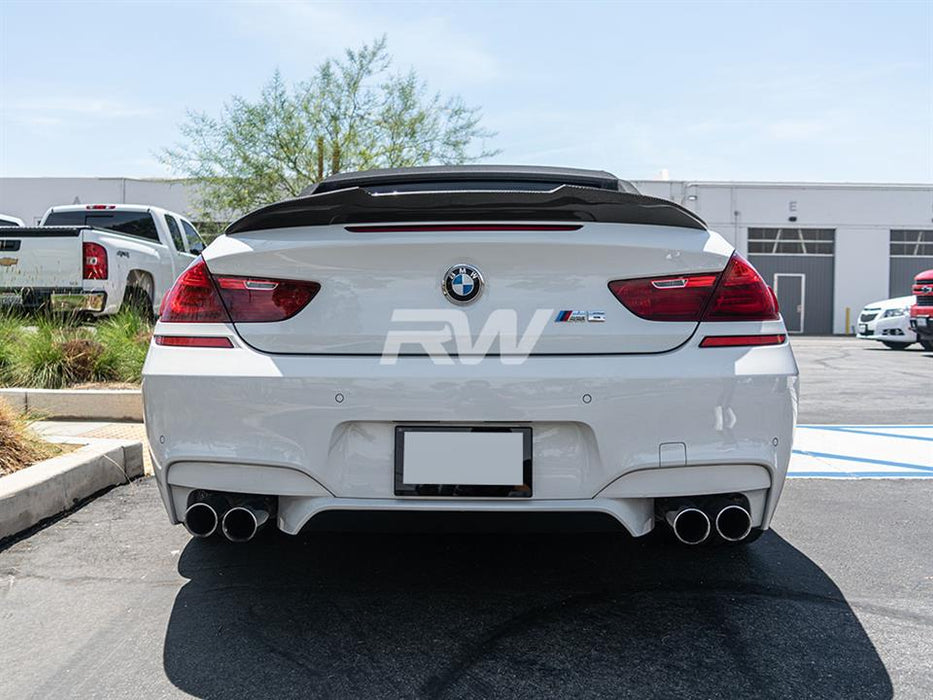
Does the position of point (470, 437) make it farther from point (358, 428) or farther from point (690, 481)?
point (690, 481)

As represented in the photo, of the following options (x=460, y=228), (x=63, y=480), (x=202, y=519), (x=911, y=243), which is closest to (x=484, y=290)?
(x=460, y=228)

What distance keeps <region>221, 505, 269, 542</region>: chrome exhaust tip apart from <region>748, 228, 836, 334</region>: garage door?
104 ft

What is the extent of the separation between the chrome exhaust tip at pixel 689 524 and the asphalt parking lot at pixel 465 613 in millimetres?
340

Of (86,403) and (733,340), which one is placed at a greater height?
(733,340)

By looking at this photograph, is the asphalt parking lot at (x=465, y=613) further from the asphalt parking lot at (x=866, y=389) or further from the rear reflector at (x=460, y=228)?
the asphalt parking lot at (x=866, y=389)

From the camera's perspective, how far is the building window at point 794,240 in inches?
1235

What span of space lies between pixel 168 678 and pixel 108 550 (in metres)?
1.31

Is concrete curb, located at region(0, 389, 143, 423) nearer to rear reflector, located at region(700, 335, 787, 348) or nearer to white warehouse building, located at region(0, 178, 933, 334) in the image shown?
rear reflector, located at region(700, 335, 787, 348)

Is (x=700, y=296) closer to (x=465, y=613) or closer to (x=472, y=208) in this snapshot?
(x=472, y=208)

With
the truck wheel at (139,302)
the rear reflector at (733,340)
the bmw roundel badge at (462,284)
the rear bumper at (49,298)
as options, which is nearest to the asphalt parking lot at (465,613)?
the bmw roundel badge at (462,284)

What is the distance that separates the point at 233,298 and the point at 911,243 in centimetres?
3491

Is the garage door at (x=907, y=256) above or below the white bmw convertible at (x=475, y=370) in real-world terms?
above

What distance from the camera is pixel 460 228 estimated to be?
7.80 ft

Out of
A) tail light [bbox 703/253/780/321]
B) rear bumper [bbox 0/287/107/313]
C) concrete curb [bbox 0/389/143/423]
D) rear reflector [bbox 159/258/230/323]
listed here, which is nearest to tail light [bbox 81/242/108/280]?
rear bumper [bbox 0/287/107/313]
